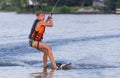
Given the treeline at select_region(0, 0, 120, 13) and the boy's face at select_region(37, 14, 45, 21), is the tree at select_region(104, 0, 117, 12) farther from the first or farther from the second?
the boy's face at select_region(37, 14, 45, 21)

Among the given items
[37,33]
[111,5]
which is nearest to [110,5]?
[111,5]

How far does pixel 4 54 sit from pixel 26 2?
325 feet

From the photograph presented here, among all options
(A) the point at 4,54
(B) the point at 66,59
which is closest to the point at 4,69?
(B) the point at 66,59

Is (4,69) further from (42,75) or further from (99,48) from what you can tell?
(99,48)

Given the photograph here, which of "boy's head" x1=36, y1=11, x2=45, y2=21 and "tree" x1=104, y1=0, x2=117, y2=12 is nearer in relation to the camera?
"boy's head" x1=36, y1=11, x2=45, y2=21

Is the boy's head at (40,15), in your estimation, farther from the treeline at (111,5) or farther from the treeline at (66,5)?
the treeline at (111,5)

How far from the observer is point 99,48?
28500 millimetres

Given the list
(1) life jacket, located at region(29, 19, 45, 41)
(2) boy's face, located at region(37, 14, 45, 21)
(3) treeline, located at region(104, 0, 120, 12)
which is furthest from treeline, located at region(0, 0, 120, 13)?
(2) boy's face, located at region(37, 14, 45, 21)

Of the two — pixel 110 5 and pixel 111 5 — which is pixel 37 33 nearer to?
pixel 111 5

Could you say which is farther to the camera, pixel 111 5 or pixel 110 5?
pixel 110 5

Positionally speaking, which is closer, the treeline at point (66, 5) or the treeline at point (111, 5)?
the treeline at point (111, 5)

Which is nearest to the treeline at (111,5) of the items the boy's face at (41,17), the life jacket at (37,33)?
the life jacket at (37,33)

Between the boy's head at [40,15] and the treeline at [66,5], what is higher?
the boy's head at [40,15]

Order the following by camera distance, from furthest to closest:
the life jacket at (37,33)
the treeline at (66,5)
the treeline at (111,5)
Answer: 1. the treeline at (66,5)
2. the treeline at (111,5)
3. the life jacket at (37,33)
